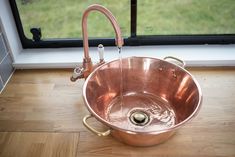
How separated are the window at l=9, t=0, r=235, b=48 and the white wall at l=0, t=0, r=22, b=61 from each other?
4 cm

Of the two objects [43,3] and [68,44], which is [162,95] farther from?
[43,3]

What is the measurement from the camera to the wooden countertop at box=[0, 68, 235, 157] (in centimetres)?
84

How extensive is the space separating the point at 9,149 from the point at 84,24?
47 centimetres

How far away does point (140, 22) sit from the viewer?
136cm

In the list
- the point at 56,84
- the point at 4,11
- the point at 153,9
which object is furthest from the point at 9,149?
the point at 153,9

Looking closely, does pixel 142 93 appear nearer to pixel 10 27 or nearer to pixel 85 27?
pixel 85 27

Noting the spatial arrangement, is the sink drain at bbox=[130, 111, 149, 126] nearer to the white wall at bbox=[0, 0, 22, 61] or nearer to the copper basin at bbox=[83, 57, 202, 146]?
the copper basin at bbox=[83, 57, 202, 146]

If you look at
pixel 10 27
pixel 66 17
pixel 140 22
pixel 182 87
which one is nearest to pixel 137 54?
pixel 140 22

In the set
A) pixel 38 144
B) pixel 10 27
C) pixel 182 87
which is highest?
pixel 10 27

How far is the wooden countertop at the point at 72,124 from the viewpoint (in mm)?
837

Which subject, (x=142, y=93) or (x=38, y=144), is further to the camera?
(x=142, y=93)

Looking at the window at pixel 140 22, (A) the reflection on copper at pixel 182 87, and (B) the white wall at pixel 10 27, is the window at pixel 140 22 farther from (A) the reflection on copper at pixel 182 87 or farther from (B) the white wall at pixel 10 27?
(A) the reflection on copper at pixel 182 87

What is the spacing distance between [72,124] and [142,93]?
294mm

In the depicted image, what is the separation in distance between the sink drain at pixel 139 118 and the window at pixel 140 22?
1.41 feet
